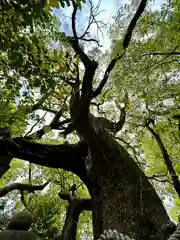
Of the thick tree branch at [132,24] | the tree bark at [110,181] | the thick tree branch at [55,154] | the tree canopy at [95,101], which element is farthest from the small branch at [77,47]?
the thick tree branch at [55,154]

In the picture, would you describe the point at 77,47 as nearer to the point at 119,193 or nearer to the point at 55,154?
the point at 55,154

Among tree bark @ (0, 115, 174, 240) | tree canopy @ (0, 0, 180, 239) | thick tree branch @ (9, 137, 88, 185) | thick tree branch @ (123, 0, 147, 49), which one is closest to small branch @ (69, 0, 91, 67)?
tree canopy @ (0, 0, 180, 239)

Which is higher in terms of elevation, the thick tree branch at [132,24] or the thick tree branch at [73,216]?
the thick tree branch at [132,24]

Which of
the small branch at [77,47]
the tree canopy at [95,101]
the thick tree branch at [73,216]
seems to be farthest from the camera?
the thick tree branch at [73,216]

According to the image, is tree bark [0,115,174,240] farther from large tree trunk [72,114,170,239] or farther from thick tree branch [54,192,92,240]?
thick tree branch [54,192,92,240]

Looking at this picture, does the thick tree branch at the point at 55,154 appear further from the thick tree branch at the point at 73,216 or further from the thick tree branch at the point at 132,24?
the thick tree branch at the point at 132,24

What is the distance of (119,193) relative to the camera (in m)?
3.40

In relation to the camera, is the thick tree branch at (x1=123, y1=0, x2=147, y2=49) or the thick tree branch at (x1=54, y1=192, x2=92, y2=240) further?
the thick tree branch at (x1=123, y1=0, x2=147, y2=49)

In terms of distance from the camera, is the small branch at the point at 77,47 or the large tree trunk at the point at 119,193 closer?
the large tree trunk at the point at 119,193

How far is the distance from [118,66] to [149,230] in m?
4.03

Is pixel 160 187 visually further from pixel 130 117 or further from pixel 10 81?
pixel 10 81

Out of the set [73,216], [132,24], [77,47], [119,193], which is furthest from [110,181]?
[132,24]

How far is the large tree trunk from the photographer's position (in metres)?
2.92

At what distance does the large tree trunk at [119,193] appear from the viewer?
115 inches
